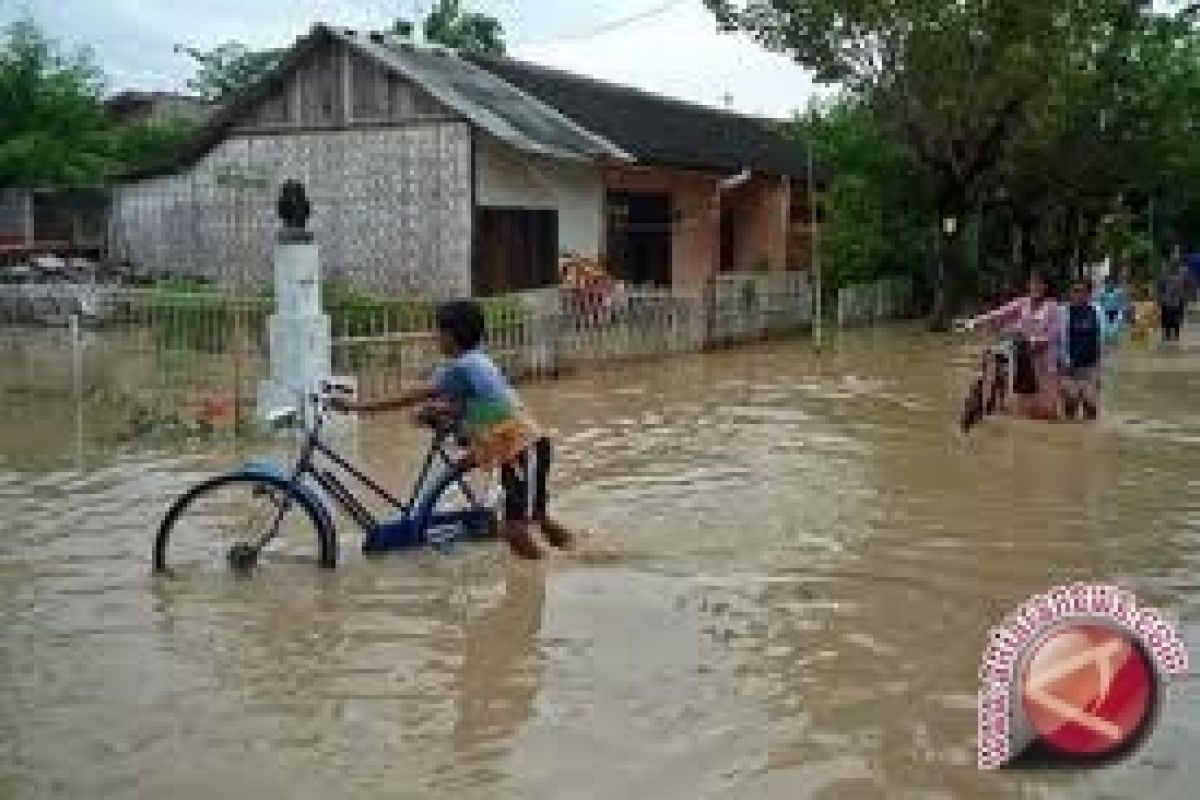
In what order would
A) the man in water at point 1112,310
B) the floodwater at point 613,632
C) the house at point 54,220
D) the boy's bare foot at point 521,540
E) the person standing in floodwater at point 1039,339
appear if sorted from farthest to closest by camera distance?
the house at point 54,220
the man in water at point 1112,310
the person standing in floodwater at point 1039,339
the boy's bare foot at point 521,540
the floodwater at point 613,632

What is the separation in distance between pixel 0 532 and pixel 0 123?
75.6 feet

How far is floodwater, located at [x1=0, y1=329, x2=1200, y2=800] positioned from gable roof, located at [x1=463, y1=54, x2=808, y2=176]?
13.7 meters

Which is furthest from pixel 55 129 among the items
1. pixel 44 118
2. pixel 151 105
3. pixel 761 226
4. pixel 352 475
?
pixel 352 475

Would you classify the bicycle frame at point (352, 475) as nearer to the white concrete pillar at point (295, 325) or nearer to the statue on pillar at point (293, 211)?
the statue on pillar at point (293, 211)

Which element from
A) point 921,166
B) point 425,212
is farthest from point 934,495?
point 921,166

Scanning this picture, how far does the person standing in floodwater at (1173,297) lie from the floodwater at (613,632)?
12859 mm

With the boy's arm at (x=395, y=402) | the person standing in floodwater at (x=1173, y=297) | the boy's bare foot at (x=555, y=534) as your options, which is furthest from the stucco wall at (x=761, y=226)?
the boy's arm at (x=395, y=402)

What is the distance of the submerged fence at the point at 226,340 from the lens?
15.5 metres

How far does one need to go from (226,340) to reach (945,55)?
1338cm

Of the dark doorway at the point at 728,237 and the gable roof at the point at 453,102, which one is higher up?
the gable roof at the point at 453,102

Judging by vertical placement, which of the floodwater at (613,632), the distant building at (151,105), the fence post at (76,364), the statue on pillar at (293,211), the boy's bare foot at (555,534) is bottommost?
the floodwater at (613,632)

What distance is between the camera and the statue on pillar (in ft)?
42.3

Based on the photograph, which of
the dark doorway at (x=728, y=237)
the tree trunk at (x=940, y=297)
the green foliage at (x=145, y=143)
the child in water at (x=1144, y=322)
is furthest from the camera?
the green foliage at (x=145, y=143)

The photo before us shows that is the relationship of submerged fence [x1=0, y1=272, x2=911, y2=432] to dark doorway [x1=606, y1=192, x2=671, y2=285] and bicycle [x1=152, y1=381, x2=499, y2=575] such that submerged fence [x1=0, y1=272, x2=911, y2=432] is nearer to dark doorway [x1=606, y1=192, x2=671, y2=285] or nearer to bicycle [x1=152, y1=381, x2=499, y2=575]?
dark doorway [x1=606, y1=192, x2=671, y2=285]
